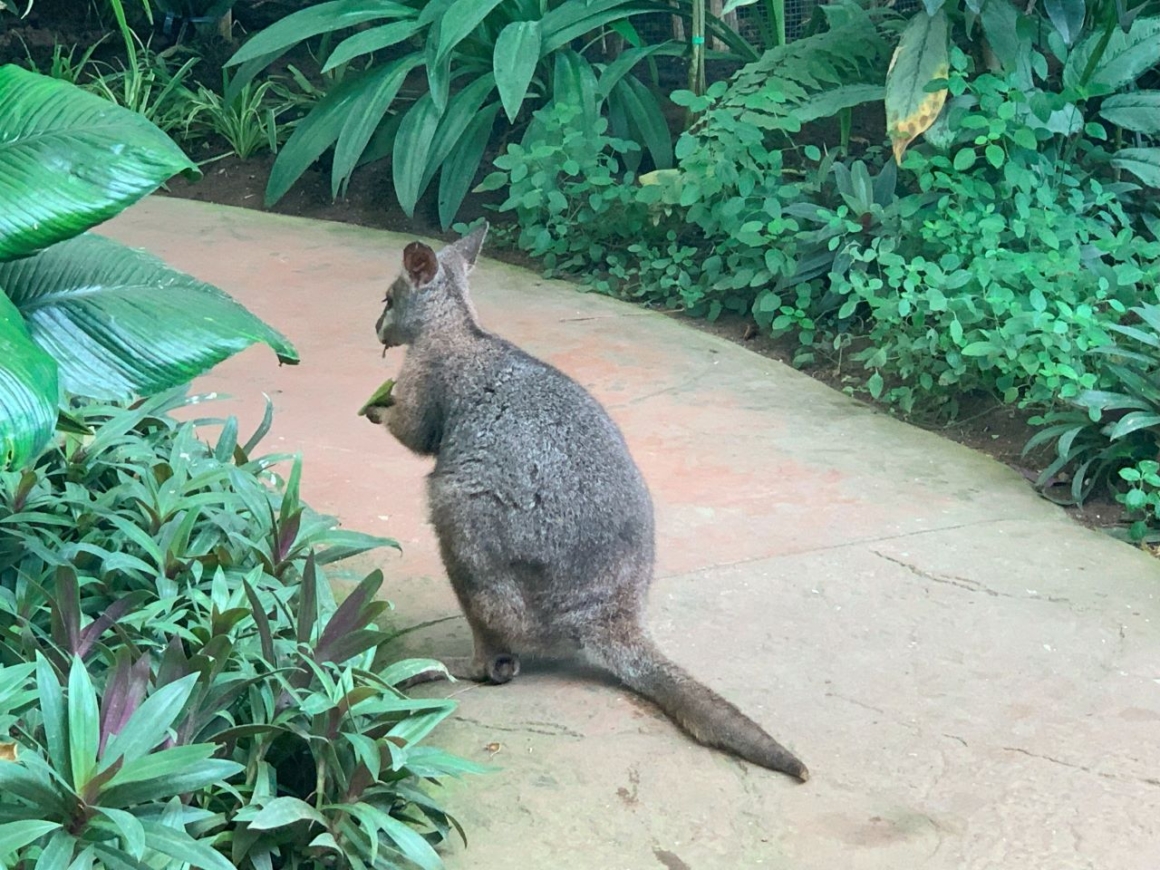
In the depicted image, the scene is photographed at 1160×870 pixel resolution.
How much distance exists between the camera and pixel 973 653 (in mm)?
4176

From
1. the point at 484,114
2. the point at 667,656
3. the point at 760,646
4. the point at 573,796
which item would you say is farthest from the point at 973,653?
the point at 484,114

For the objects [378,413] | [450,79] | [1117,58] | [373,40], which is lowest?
[378,413]

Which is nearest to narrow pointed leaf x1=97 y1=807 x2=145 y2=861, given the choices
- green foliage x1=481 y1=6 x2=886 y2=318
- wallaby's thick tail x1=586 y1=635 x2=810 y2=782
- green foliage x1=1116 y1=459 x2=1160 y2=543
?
wallaby's thick tail x1=586 y1=635 x2=810 y2=782

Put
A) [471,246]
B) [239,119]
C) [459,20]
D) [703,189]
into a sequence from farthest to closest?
[239,119] < [459,20] < [703,189] < [471,246]

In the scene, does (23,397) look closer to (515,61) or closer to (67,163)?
(67,163)

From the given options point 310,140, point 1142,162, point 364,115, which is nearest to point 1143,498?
point 1142,162

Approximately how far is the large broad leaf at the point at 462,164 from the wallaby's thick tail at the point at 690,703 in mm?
5092

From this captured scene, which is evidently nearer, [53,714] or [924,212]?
[53,714]

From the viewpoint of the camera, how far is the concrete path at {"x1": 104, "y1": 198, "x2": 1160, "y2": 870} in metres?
3.32

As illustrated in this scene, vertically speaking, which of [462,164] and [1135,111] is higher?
[1135,111]

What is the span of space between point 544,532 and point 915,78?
12.4 ft

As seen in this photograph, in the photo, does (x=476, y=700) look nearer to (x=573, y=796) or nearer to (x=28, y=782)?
(x=573, y=796)

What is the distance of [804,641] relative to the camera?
423cm

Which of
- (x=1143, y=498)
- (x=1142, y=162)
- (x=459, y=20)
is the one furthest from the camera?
A: (x=459, y=20)
